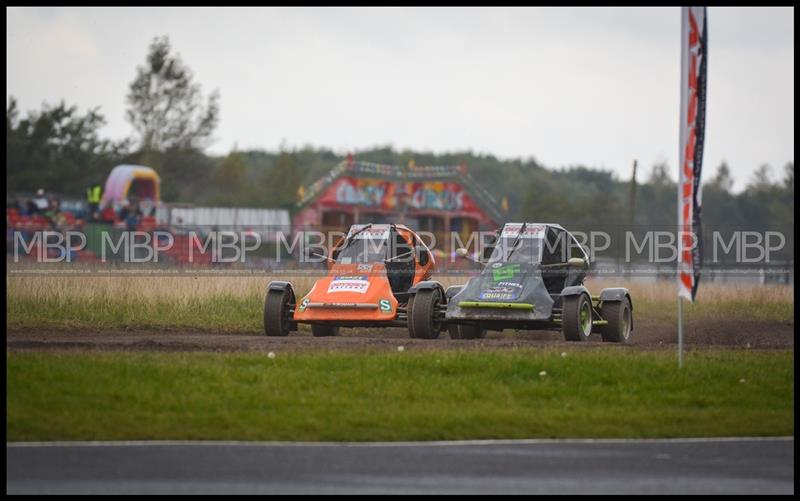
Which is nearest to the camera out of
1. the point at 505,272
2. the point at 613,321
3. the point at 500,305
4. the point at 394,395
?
the point at 394,395

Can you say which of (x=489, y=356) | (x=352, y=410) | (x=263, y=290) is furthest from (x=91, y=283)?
(x=352, y=410)

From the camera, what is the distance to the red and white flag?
14.1m

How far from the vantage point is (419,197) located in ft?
196

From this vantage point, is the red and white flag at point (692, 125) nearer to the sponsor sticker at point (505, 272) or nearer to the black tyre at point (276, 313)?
the sponsor sticker at point (505, 272)

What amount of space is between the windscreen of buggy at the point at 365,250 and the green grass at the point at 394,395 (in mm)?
4714

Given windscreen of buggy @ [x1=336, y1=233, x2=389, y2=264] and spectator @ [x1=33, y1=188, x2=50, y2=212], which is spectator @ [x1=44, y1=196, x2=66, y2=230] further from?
windscreen of buggy @ [x1=336, y1=233, x2=389, y2=264]

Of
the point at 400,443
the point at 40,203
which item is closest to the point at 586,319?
the point at 400,443

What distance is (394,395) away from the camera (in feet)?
45.2

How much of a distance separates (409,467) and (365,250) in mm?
11156

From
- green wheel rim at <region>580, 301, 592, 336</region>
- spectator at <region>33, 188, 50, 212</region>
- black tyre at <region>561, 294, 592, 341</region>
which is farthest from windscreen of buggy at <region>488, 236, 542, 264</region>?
spectator at <region>33, 188, 50, 212</region>

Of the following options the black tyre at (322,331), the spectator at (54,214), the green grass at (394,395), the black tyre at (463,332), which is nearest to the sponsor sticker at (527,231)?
the black tyre at (463,332)

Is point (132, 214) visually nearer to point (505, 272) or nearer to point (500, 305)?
point (505, 272)

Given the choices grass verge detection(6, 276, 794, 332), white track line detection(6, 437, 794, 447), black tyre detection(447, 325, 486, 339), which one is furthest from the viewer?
grass verge detection(6, 276, 794, 332)

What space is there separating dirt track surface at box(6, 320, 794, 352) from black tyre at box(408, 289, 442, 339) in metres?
0.23
